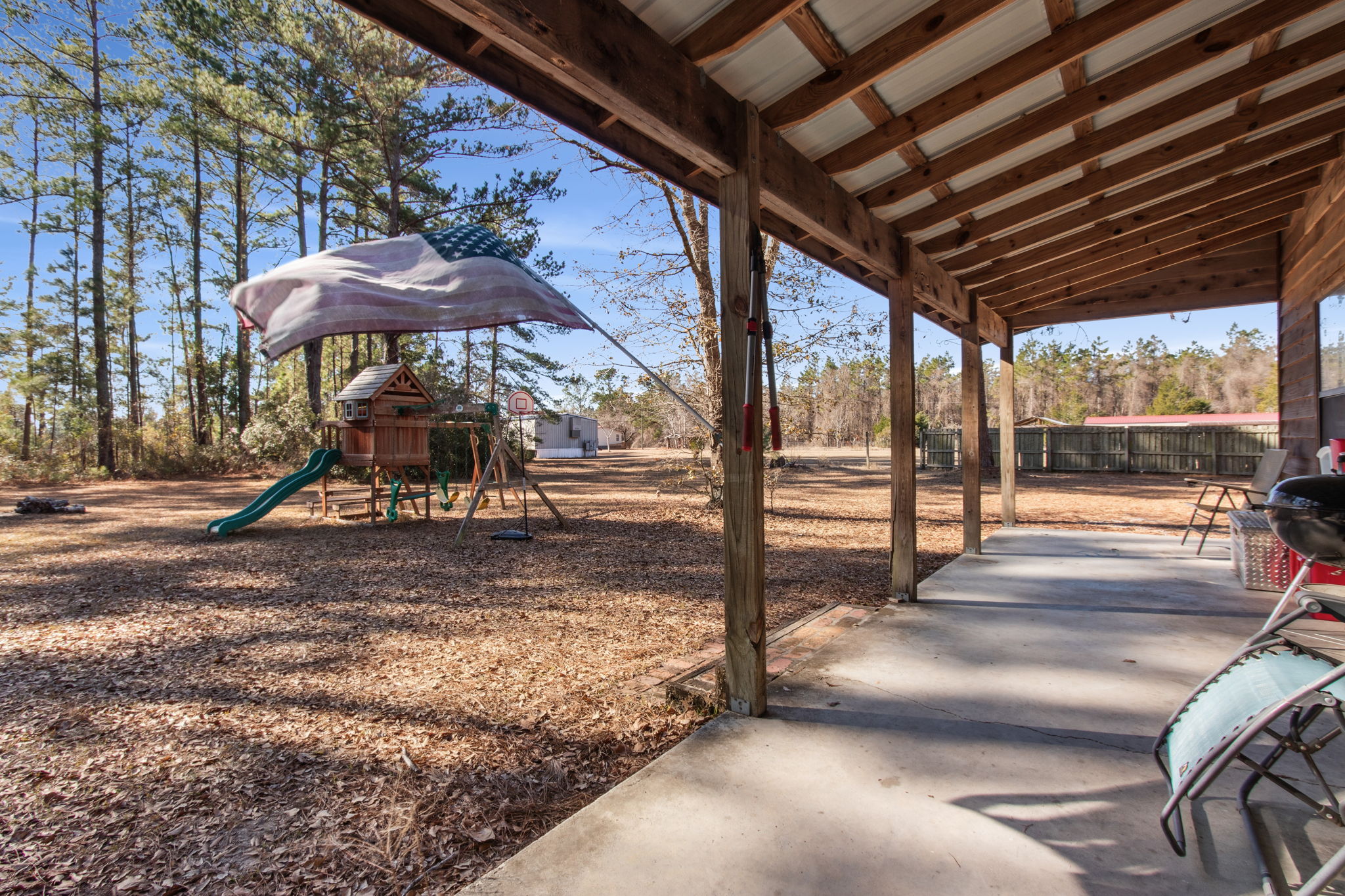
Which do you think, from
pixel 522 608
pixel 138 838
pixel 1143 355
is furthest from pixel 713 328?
pixel 1143 355

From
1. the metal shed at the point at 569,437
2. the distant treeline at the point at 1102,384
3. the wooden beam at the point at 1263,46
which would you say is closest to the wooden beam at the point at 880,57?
the wooden beam at the point at 1263,46

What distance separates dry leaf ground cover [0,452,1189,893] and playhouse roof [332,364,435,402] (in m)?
1.83

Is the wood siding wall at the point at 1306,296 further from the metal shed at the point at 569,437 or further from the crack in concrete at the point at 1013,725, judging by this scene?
the metal shed at the point at 569,437

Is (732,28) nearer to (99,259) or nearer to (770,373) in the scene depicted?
(770,373)

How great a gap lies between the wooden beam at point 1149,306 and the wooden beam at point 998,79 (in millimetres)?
4811

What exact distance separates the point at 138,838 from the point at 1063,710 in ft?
9.87

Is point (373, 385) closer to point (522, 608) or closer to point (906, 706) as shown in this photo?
point (522, 608)

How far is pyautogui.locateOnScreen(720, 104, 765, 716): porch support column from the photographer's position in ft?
7.73

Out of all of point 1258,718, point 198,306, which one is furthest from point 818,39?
point 198,306

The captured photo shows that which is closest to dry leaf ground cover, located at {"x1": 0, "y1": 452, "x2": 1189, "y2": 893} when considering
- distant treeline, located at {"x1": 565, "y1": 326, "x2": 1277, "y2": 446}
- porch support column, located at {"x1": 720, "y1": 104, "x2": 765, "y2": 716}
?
porch support column, located at {"x1": 720, "y1": 104, "x2": 765, "y2": 716}

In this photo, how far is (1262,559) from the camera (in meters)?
4.23

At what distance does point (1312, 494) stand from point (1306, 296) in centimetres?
638

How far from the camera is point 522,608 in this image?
13.6 ft

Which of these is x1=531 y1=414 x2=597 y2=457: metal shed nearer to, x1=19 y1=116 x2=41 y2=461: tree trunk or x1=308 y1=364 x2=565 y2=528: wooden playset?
x1=19 y1=116 x2=41 y2=461: tree trunk
